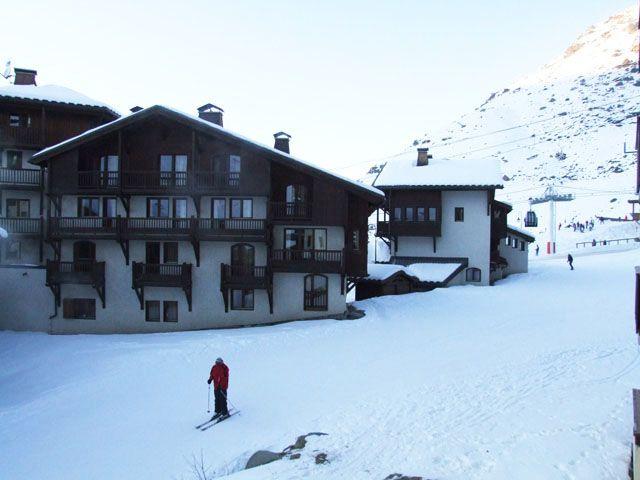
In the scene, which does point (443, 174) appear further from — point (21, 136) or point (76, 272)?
point (21, 136)

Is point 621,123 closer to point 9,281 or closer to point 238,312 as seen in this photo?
point 238,312

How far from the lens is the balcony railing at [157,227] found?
27219 millimetres

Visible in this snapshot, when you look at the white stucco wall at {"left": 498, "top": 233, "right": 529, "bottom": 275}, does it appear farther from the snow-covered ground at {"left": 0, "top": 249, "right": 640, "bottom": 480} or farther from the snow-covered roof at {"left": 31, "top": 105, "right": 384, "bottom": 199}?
the snow-covered roof at {"left": 31, "top": 105, "right": 384, "bottom": 199}

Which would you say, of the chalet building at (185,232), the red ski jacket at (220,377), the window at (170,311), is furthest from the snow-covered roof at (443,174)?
the red ski jacket at (220,377)

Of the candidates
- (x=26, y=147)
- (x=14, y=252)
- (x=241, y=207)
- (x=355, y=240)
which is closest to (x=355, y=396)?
(x=355, y=240)

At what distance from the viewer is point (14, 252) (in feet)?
102

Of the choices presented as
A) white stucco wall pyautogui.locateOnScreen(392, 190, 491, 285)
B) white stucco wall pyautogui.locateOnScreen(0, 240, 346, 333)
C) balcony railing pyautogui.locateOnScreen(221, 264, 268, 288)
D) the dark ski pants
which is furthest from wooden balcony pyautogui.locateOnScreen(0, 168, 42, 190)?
white stucco wall pyautogui.locateOnScreen(392, 190, 491, 285)

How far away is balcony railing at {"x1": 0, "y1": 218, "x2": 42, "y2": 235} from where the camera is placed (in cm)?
3002

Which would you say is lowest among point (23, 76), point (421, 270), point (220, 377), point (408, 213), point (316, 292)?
point (220, 377)

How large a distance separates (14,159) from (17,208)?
2.96 m

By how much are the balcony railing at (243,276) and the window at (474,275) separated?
17.8m

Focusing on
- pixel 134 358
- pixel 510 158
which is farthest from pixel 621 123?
pixel 134 358

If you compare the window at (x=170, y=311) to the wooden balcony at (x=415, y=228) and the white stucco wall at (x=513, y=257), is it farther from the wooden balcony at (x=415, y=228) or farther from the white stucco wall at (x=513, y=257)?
the white stucco wall at (x=513, y=257)

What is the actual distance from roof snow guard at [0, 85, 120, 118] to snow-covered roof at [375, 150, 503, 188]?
19.8 meters
